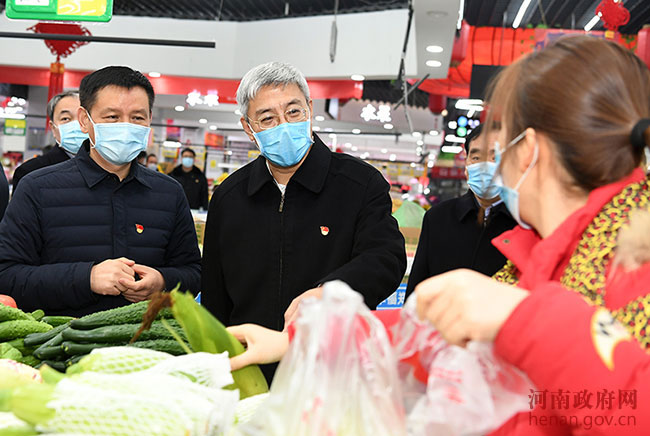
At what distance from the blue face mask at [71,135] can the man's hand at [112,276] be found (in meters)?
1.98

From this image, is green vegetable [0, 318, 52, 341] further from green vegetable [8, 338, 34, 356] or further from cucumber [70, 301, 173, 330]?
cucumber [70, 301, 173, 330]

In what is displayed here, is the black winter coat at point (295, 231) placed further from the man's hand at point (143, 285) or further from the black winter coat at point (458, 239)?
the black winter coat at point (458, 239)

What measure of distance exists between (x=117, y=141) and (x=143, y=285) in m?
0.66

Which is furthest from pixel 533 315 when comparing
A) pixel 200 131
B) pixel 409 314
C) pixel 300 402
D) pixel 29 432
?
pixel 200 131

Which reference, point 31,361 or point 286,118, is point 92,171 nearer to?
point 286,118

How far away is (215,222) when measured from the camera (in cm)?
265

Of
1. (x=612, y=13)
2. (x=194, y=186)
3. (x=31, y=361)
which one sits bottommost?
(x=194, y=186)

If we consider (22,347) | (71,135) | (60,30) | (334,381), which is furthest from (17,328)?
(60,30)

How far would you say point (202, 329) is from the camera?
1.27 m

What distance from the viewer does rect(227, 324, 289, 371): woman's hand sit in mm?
1318

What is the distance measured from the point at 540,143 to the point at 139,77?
2.02 metres

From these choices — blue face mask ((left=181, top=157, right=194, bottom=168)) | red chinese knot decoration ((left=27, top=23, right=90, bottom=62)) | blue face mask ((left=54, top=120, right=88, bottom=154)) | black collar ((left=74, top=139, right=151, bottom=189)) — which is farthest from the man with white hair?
blue face mask ((left=181, top=157, right=194, bottom=168))

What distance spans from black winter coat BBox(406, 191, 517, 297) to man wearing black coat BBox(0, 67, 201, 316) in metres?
1.04

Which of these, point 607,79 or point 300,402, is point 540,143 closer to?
point 607,79
